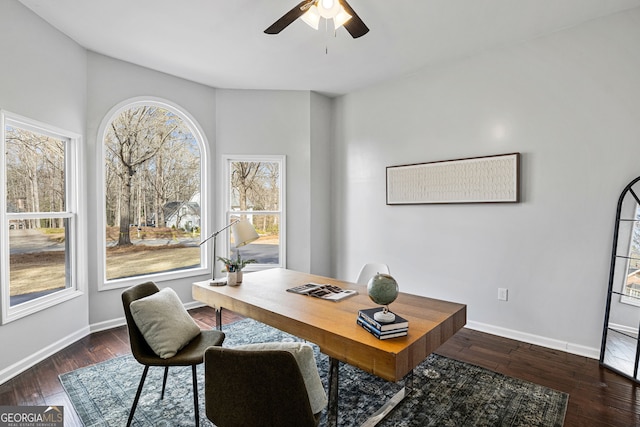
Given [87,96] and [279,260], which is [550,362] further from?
[87,96]

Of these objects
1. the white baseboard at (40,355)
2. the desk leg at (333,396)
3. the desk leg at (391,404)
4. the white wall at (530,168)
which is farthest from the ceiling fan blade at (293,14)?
the white baseboard at (40,355)

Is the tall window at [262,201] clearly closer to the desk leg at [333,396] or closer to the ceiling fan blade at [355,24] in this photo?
the ceiling fan blade at [355,24]

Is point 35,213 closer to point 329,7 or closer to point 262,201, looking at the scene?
point 262,201

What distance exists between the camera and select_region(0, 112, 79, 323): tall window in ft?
8.89

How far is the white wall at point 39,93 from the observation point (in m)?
2.60

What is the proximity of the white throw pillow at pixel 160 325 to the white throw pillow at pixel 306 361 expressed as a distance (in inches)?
33.8

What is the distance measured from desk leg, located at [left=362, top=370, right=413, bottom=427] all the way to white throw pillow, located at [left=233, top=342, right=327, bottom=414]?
80cm

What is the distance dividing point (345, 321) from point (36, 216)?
2.97 metres

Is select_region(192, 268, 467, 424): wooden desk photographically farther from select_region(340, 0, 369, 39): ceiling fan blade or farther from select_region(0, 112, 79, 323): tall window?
select_region(340, 0, 369, 39): ceiling fan blade

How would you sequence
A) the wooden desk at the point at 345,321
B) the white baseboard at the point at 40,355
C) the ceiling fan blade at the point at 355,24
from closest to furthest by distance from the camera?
1. the wooden desk at the point at 345,321
2. the ceiling fan blade at the point at 355,24
3. the white baseboard at the point at 40,355

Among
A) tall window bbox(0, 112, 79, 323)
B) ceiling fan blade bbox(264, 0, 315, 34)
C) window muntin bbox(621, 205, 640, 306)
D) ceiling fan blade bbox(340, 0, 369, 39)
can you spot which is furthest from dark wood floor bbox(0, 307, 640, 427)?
ceiling fan blade bbox(264, 0, 315, 34)

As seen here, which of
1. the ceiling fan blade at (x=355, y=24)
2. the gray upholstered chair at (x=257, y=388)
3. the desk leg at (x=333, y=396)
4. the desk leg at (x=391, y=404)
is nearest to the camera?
the gray upholstered chair at (x=257, y=388)

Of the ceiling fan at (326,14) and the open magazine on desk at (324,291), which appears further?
the open magazine on desk at (324,291)

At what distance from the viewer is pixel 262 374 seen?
3.92 ft
